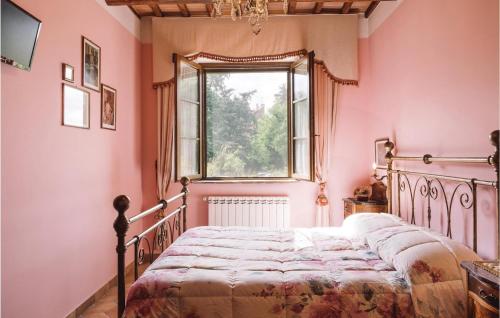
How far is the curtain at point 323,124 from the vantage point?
392 centimetres

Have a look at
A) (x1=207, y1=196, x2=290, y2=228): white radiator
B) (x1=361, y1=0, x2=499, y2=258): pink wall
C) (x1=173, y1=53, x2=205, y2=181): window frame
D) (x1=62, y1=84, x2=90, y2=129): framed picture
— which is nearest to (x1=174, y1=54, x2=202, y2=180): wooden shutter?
→ (x1=173, y1=53, x2=205, y2=181): window frame

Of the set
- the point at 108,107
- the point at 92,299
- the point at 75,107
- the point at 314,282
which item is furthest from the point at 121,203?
the point at 108,107

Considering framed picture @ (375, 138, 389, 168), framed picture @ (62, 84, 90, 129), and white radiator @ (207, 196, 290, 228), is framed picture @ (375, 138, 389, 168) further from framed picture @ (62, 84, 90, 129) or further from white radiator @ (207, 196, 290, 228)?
framed picture @ (62, 84, 90, 129)

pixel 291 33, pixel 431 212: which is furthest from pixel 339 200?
pixel 291 33

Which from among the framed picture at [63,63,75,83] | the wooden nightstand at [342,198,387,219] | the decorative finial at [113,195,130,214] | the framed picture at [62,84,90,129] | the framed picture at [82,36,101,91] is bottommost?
the wooden nightstand at [342,198,387,219]

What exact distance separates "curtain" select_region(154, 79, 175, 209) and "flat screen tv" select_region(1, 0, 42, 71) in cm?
188

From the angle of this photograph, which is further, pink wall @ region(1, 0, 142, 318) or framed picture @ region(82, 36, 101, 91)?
framed picture @ region(82, 36, 101, 91)

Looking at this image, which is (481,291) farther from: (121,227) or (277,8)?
(277,8)

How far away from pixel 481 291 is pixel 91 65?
3.09 m

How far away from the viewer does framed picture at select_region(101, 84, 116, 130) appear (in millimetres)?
3166

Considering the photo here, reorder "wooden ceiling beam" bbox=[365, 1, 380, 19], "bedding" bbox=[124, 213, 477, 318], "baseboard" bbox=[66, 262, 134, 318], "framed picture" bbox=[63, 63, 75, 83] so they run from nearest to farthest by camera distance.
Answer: "bedding" bbox=[124, 213, 477, 318] → "framed picture" bbox=[63, 63, 75, 83] → "baseboard" bbox=[66, 262, 134, 318] → "wooden ceiling beam" bbox=[365, 1, 380, 19]

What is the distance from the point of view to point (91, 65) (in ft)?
9.69

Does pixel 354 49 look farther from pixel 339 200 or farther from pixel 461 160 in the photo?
pixel 461 160

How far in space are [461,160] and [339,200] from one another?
6.80 feet
